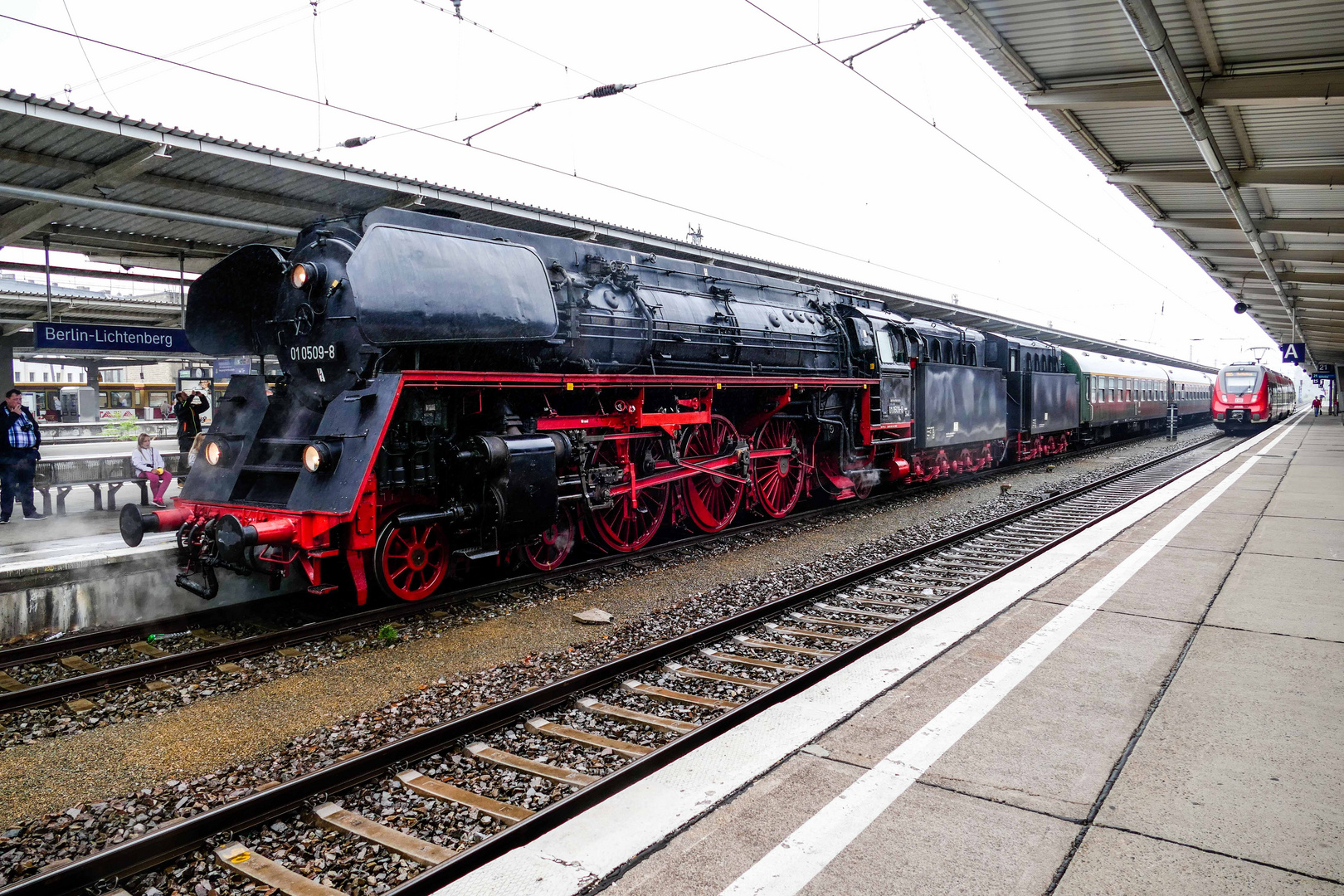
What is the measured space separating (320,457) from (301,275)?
1.72 metres

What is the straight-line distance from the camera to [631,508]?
30.5 feet

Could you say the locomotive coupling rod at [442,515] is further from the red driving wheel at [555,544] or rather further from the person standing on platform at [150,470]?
the person standing on platform at [150,470]

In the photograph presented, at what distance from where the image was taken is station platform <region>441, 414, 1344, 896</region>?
269 cm

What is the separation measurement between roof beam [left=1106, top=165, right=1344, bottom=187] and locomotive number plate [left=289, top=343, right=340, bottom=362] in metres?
11.5

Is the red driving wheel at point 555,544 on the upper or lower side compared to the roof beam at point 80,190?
lower

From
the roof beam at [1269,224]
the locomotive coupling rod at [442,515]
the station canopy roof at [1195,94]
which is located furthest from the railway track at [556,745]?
the roof beam at [1269,224]

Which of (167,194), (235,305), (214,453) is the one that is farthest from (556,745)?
(167,194)

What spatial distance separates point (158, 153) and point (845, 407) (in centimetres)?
989

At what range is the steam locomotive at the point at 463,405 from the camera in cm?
650

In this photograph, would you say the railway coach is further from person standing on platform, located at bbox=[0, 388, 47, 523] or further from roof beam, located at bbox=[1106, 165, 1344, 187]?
person standing on platform, located at bbox=[0, 388, 47, 523]

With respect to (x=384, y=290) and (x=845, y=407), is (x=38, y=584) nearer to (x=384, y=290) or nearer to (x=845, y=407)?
(x=384, y=290)

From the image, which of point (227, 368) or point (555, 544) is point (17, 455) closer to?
point (227, 368)

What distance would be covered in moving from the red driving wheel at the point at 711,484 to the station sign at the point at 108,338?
6.25 meters

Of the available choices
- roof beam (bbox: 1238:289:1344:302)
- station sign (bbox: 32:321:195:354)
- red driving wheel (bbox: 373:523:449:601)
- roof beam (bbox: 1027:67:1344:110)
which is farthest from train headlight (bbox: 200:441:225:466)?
roof beam (bbox: 1238:289:1344:302)
